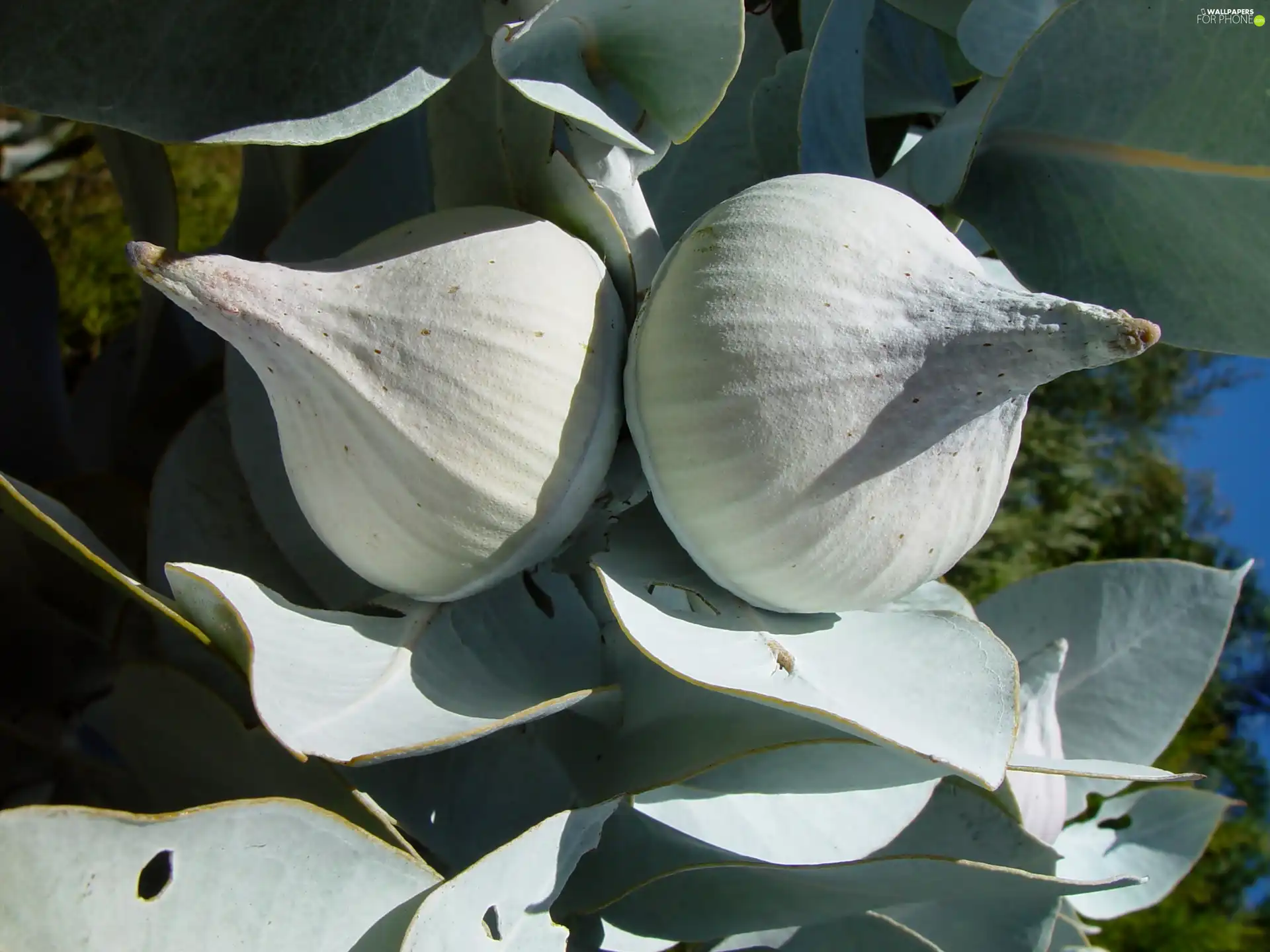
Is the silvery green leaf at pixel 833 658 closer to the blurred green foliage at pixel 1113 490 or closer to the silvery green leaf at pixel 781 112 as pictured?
the silvery green leaf at pixel 781 112

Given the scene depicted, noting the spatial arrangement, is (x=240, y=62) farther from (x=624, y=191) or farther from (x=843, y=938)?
(x=843, y=938)

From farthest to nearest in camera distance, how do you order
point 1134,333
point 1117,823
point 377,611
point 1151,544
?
point 1151,544 → point 1117,823 → point 377,611 → point 1134,333

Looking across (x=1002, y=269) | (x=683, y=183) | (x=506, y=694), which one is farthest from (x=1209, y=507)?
(x=506, y=694)

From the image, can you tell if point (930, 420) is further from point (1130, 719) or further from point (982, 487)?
point (1130, 719)

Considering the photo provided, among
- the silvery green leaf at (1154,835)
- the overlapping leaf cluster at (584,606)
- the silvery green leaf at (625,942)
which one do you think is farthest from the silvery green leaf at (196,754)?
the silvery green leaf at (1154,835)

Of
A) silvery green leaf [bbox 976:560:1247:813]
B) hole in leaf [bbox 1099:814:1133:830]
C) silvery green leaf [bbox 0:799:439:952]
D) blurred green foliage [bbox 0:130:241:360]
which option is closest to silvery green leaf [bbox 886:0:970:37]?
silvery green leaf [bbox 976:560:1247:813]

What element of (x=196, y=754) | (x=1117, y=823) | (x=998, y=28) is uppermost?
(x=998, y=28)

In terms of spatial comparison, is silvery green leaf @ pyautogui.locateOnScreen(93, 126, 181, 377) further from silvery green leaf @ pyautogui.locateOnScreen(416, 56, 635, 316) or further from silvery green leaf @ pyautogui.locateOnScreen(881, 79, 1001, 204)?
silvery green leaf @ pyautogui.locateOnScreen(881, 79, 1001, 204)

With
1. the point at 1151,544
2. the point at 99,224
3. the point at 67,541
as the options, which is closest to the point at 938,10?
the point at 67,541
